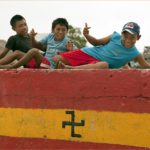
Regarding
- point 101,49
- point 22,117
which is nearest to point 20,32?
point 101,49

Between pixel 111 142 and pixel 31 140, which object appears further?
pixel 31 140

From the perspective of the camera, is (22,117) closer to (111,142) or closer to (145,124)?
(111,142)

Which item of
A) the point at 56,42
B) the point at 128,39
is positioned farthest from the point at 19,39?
the point at 128,39

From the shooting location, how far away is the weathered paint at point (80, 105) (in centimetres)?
354

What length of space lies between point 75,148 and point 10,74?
92 cm

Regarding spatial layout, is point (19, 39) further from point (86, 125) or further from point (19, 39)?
point (86, 125)

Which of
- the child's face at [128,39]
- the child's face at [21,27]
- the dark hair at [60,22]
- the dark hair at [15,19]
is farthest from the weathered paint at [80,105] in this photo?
the dark hair at [15,19]

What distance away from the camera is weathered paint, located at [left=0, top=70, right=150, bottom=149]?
139 inches

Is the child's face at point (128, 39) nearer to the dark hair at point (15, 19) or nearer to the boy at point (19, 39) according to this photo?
the boy at point (19, 39)

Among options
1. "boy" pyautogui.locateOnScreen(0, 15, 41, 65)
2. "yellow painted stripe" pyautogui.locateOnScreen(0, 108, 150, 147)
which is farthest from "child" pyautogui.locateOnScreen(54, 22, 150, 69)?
"boy" pyautogui.locateOnScreen(0, 15, 41, 65)

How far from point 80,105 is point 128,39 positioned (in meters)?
0.98

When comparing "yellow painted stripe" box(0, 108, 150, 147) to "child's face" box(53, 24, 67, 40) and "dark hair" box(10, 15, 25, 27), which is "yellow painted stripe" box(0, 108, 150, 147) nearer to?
"child's face" box(53, 24, 67, 40)

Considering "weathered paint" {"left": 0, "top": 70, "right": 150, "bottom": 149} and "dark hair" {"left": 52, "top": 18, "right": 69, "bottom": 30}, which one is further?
→ "dark hair" {"left": 52, "top": 18, "right": 69, "bottom": 30}

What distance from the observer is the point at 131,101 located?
356 cm
